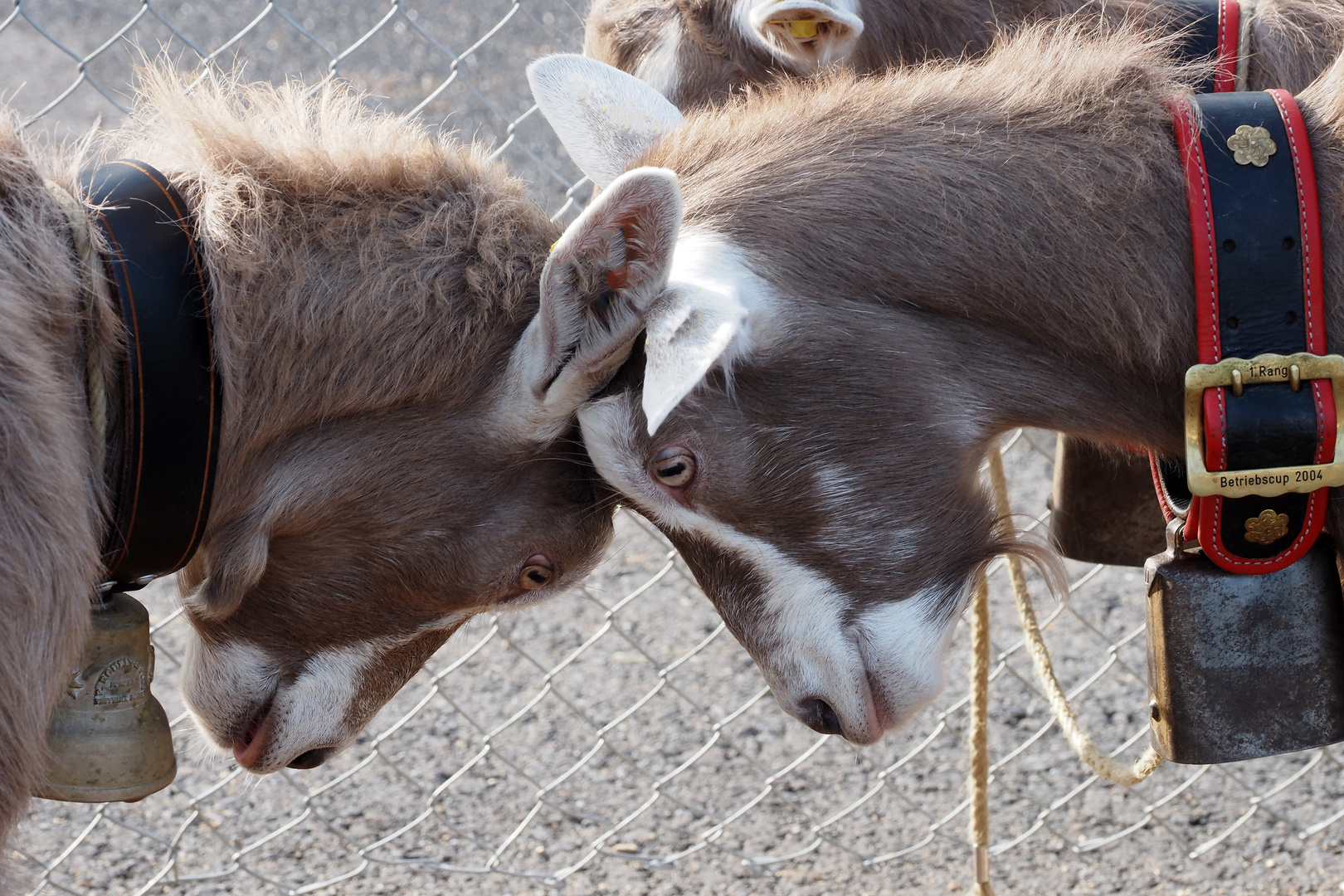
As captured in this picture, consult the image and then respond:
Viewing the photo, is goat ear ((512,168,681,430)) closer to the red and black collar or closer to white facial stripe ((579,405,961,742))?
white facial stripe ((579,405,961,742))

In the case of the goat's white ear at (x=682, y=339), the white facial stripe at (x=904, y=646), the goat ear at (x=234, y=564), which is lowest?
the white facial stripe at (x=904, y=646)

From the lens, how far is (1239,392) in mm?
1670

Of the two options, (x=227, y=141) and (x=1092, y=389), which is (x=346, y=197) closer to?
(x=227, y=141)

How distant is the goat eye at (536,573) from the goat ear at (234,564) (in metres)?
0.39

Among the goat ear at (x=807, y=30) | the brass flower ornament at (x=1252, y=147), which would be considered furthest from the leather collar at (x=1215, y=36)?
the goat ear at (x=807, y=30)

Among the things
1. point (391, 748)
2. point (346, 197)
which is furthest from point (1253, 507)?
point (391, 748)

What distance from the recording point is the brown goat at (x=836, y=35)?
2.20 m

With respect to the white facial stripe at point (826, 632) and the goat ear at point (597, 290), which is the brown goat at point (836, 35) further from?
the white facial stripe at point (826, 632)

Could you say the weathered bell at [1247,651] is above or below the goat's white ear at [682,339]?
below

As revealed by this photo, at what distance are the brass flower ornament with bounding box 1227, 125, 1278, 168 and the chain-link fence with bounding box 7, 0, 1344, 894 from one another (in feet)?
4.28

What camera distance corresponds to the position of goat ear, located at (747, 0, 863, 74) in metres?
2.17

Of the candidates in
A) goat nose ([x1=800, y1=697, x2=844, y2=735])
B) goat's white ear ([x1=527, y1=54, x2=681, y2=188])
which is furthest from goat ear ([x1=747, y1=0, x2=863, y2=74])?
goat nose ([x1=800, y1=697, x2=844, y2=735])

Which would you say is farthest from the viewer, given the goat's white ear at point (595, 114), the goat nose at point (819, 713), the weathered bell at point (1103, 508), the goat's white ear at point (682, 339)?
the weathered bell at point (1103, 508)

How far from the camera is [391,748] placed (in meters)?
3.29
